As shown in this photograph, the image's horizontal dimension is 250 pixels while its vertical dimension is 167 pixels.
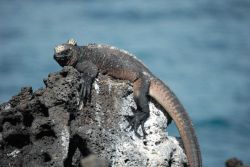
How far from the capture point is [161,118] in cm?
674

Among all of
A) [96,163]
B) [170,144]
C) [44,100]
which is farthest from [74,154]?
[96,163]

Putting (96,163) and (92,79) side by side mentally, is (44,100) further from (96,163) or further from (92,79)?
(96,163)

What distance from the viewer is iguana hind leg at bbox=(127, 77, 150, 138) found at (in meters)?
6.27

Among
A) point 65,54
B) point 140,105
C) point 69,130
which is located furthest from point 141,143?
point 65,54

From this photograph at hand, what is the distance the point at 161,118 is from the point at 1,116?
1.80 m

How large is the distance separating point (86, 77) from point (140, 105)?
700 millimetres

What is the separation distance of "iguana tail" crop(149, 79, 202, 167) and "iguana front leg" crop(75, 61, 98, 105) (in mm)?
758

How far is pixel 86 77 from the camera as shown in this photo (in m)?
6.41

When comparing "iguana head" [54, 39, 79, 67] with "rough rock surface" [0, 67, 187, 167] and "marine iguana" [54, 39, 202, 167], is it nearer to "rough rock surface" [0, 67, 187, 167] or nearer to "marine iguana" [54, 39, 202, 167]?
"marine iguana" [54, 39, 202, 167]

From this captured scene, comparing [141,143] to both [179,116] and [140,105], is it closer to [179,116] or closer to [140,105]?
[140,105]

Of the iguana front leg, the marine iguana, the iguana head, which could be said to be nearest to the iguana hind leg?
the marine iguana

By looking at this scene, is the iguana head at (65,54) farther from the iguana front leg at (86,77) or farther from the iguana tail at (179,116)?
the iguana tail at (179,116)

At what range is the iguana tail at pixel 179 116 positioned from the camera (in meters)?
6.89

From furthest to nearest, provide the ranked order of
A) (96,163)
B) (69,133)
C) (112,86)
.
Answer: (112,86)
(69,133)
(96,163)
